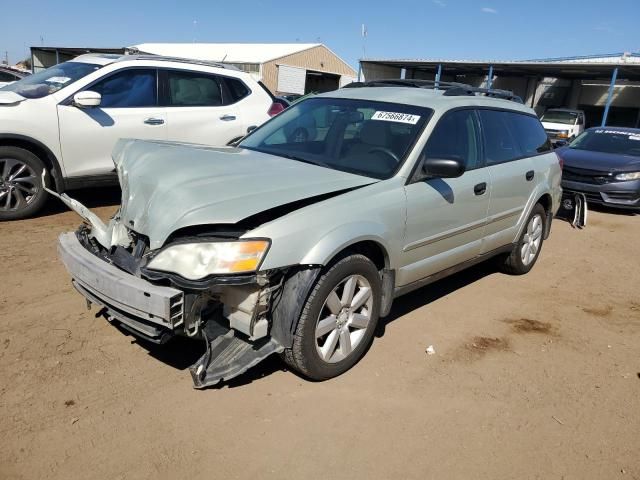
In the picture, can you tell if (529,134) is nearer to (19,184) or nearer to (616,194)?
A: (616,194)

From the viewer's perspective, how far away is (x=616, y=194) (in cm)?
919

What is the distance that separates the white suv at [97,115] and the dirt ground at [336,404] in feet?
5.16

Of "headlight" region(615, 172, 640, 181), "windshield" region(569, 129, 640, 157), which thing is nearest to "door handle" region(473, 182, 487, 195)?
"headlight" region(615, 172, 640, 181)

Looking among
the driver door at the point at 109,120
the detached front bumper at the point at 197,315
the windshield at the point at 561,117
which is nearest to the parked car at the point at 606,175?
the driver door at the point at 109,120

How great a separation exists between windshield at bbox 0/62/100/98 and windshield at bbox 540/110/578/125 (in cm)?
2050

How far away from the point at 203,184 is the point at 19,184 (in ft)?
12.0

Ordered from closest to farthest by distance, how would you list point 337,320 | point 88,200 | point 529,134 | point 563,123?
point 337,320 < point 529,134 < point 88,200 < point 563,123

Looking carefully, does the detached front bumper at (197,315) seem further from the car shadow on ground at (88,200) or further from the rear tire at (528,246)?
the car shadow on ground at (88,200)

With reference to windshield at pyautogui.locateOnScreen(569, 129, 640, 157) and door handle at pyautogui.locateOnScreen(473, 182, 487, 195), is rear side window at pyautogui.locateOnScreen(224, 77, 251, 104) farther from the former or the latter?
windshield at pyautogui.locateOnScreen(569, 129, 640, 157)

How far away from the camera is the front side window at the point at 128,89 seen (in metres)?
6.15

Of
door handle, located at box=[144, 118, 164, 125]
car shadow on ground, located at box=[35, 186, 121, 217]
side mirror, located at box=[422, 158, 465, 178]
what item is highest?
side mirror, located at box=[422, 158, 465, 178]

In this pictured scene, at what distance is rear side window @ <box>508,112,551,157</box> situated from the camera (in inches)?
202

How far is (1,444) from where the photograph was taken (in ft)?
8.22

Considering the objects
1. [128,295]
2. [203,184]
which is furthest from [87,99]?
[128,295]
